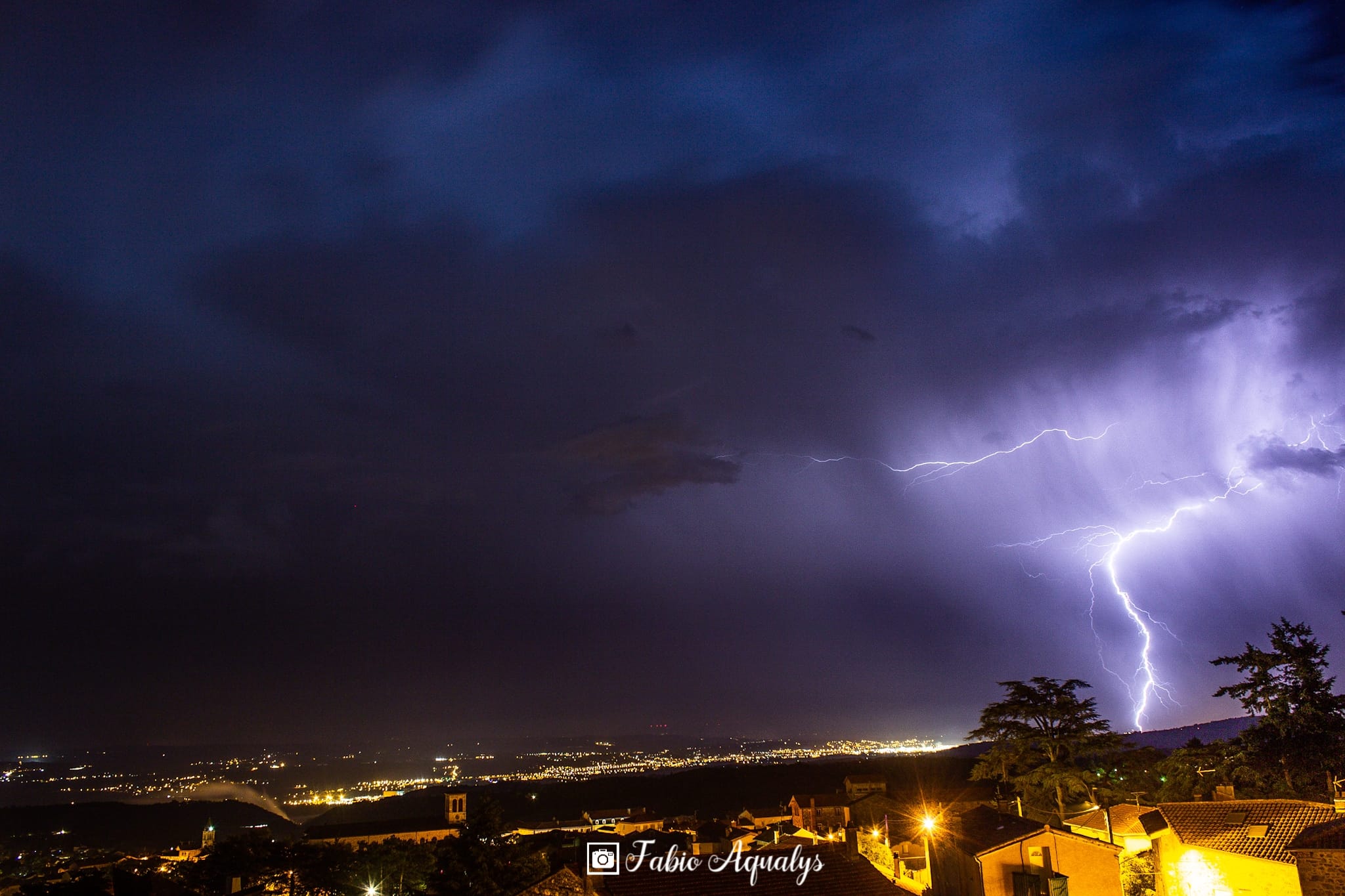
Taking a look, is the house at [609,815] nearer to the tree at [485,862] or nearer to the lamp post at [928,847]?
the tree at [485,862]

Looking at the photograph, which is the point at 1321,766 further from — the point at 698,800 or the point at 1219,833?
the point at 698,800

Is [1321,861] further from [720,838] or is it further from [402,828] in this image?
[402,828]

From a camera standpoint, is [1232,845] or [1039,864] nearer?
[1232,845]

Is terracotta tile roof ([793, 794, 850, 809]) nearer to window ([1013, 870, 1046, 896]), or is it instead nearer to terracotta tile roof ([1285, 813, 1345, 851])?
window ([1013, 870, 1046, 896])

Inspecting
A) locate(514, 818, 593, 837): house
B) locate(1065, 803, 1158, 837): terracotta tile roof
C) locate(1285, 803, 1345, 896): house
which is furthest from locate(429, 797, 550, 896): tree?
locate(514, 818, 593, 837): house

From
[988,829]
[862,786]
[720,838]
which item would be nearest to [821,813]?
[720,838]

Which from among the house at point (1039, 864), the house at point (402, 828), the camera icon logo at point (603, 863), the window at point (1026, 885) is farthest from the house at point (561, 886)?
the house at point (402, 828)

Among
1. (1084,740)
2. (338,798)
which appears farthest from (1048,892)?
(338,798)
